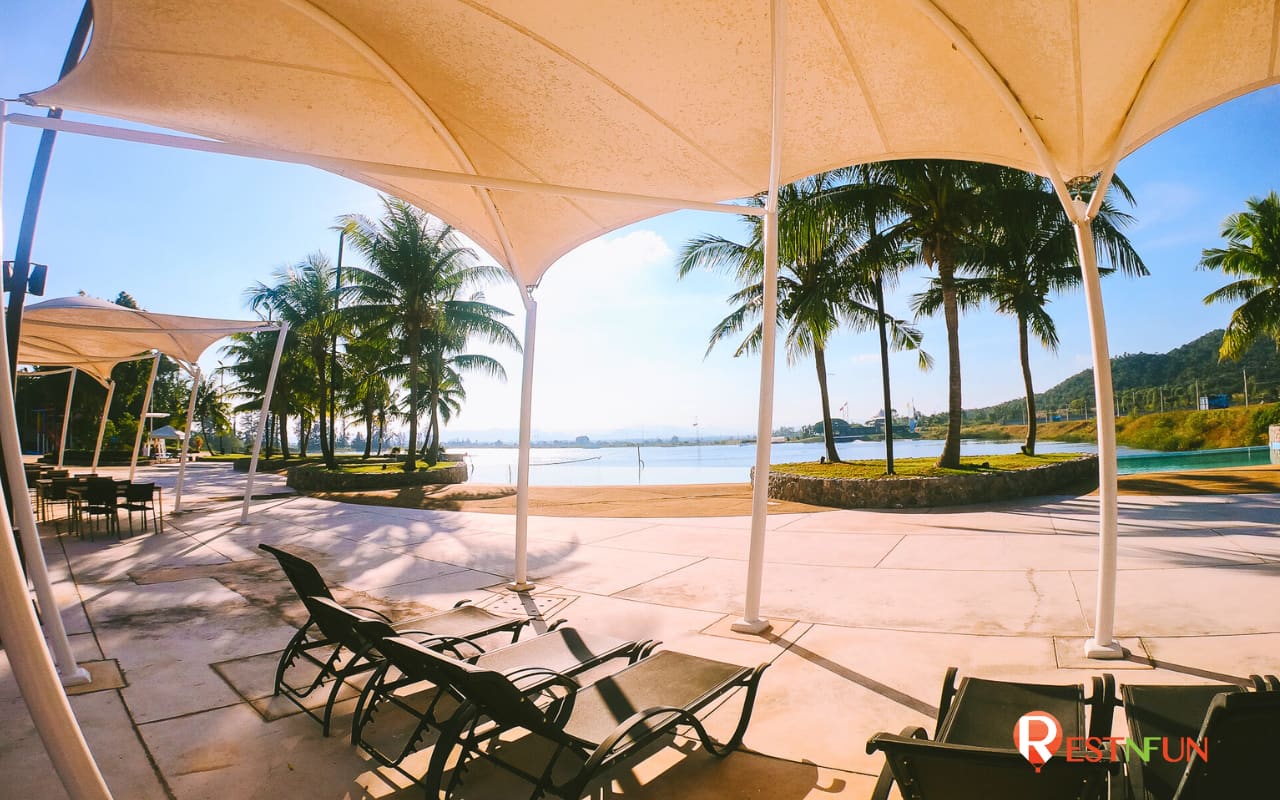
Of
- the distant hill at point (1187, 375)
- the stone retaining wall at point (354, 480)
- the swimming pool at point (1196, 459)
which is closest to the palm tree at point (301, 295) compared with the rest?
the stone retaining wall at point (354, 480)

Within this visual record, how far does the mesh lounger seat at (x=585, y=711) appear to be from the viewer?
252 centimetres

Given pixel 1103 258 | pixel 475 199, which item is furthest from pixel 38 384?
pixel 1103 258

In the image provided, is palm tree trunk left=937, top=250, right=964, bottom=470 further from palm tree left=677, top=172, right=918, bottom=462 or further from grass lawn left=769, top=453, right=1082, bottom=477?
palm tree left=677, top=172, right=918, bottom=462

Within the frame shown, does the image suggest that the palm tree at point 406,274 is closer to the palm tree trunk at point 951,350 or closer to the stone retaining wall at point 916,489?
the stone retaining wall at point 916,489

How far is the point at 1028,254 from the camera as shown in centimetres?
2166

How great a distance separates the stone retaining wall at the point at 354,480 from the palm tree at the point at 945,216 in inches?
647

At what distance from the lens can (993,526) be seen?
30.6 ft

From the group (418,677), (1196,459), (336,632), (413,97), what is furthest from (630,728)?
(1196,459)

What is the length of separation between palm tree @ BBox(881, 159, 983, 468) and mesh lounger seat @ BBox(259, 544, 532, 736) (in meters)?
13.6

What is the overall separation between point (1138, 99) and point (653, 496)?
524 inches

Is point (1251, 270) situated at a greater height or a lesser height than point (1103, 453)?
greater

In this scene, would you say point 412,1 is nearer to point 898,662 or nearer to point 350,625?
point 350,625

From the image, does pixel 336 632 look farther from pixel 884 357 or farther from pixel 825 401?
pixel 825 401

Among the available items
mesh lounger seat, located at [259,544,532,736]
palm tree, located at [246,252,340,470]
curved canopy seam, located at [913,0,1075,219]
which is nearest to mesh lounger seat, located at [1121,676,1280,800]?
mesh lounger seat, located at [259,544,532,736]
